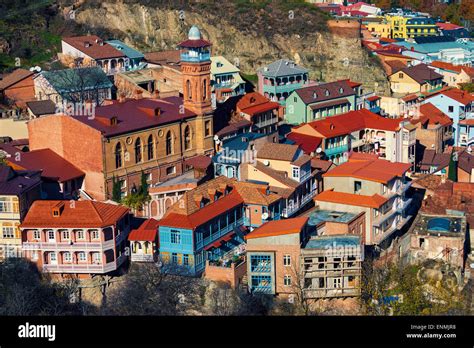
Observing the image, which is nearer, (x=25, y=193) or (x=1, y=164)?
(x=25, y=193)

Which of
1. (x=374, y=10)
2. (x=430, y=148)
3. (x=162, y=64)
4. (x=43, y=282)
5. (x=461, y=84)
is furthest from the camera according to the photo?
(x=374, y=10)

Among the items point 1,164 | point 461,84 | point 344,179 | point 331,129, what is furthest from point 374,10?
point 1,164

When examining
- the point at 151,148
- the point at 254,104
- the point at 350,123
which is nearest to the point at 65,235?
the point at 151,148

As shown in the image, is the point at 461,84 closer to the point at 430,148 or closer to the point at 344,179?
the point at 430,148

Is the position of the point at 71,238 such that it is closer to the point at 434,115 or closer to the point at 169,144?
the point at 169,144

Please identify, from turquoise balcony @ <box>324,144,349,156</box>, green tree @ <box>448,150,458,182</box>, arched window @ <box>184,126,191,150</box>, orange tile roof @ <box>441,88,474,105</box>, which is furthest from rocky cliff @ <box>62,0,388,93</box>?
arched window @ <box>184,126,191,150</box>

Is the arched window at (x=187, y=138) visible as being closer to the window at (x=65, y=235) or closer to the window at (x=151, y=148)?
the window at (x=151, y=148)

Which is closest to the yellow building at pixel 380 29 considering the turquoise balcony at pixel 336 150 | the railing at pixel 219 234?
the turquoise balcony at pixel 336 150
